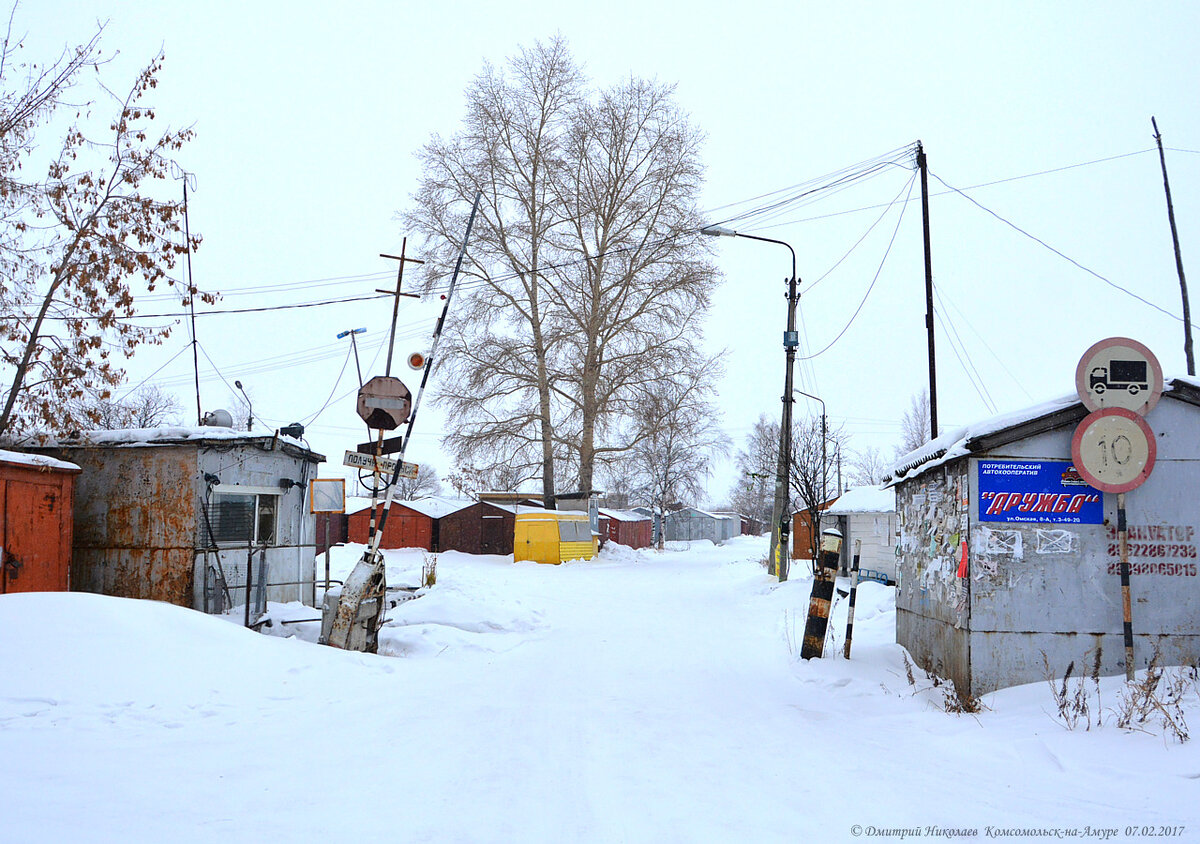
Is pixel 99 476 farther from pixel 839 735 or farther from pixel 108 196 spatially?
pixel 839 735

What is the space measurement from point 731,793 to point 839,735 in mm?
1942

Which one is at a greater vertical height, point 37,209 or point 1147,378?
point 37,209

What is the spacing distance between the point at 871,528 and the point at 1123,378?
55.7ft

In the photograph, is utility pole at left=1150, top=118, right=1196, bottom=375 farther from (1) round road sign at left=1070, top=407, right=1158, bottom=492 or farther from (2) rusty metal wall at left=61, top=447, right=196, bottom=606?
(2) rusty metal wall at left=61, top=447, right=196, bottom=606

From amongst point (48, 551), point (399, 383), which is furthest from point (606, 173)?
point (48, 551)

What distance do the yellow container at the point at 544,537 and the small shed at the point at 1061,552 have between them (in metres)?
25.9

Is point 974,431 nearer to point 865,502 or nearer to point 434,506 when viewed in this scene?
point 865,502

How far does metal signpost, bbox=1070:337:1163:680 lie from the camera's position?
740 centimetres

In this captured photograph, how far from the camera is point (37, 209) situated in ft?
36.4

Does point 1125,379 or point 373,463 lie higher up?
point 1125,379

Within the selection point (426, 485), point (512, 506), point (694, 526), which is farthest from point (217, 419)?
point (426, 485)

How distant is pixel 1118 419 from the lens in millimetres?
7426

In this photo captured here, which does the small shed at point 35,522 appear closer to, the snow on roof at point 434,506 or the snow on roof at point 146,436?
the snow on roof at point 146,436

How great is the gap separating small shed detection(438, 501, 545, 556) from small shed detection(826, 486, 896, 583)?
1913cm
